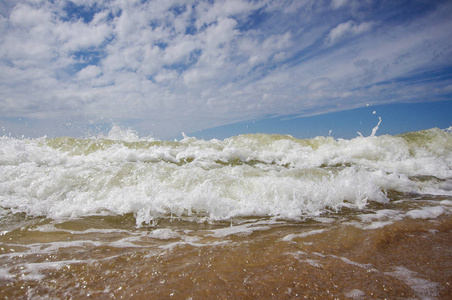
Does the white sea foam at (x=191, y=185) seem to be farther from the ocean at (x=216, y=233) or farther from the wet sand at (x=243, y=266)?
the wet sand at (x=243, y=266)

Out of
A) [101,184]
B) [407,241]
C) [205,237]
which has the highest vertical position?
[101,184]

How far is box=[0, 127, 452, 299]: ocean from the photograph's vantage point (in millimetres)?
1824

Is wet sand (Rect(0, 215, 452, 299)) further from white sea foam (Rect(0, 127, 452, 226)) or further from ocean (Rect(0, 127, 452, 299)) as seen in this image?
white sea foam (Rect(0, 127, 452, 226))

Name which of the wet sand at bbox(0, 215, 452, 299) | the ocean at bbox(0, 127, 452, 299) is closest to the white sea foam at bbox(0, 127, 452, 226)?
the ocean at bbox(0, 127, 452, 299)

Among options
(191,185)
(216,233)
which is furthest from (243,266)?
(191,185)

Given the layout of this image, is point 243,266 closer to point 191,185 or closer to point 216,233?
point 216,233

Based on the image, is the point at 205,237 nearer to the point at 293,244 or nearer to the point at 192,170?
the point at 293,244

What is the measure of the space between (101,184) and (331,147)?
8.17 metres

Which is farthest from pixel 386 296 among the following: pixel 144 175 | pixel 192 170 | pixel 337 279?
pixel 144 175

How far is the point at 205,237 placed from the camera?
9.65 ft

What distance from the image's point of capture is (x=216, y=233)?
10.2 ft

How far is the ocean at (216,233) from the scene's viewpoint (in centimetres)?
182

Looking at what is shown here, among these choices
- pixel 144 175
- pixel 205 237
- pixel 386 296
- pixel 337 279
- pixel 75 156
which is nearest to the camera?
pixel 386 296

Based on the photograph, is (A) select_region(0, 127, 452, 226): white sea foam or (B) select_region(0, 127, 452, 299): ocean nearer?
(B) select_region(0, 127, 452, 299): ocean
